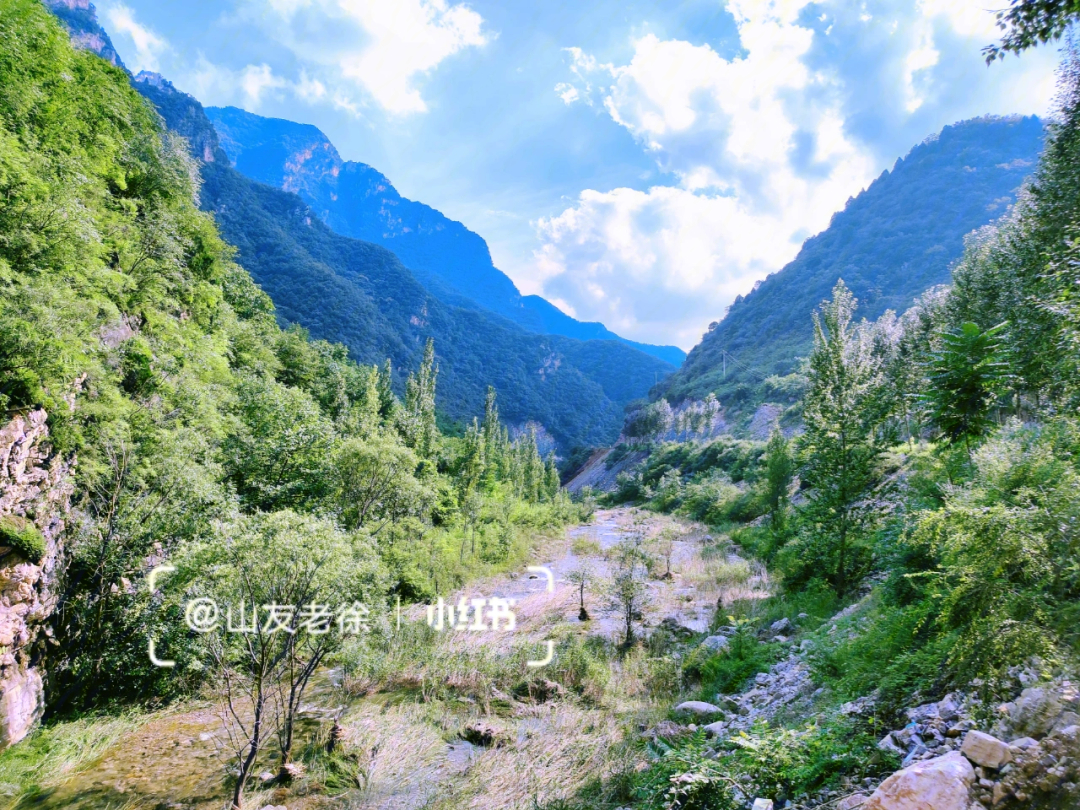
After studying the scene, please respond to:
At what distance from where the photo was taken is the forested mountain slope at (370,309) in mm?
90875

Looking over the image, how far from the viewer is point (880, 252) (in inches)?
5103

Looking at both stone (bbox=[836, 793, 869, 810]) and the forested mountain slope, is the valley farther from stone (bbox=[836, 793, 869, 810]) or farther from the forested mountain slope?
the forested mountain slope

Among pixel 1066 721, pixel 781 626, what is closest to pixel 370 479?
pixel 781 626

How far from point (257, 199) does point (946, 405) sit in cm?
13448

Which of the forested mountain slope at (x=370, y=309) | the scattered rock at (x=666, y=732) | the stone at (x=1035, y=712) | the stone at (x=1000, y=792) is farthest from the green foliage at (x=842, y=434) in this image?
the forested mountain slope at (x=370, y=309)

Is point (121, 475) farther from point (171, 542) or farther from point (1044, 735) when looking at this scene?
point (1044, 735)

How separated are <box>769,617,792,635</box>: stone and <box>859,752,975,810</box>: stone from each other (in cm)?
951

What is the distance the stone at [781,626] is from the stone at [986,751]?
31.5 ft

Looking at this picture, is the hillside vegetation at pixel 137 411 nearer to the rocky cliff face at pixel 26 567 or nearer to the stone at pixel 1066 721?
the rocky cliff face at pixel 26 567

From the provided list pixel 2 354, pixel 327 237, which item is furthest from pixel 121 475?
pixel 327 237

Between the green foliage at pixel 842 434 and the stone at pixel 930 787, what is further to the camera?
the green foliage at pixel 842 434

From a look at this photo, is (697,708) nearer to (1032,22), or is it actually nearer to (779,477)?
(1032,22)

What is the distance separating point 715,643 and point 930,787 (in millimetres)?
10267

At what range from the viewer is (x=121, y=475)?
1204 cm
